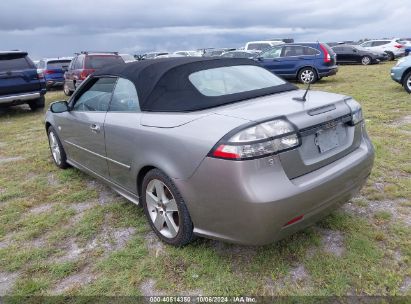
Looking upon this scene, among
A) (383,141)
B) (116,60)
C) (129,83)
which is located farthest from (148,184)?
(116,60)

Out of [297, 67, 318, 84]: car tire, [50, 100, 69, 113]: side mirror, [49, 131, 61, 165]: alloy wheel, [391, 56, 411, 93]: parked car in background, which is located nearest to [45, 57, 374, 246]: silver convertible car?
[50, 100, 69, 113]: side mirror

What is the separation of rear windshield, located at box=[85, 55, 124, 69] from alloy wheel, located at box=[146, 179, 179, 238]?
10237 millimetres

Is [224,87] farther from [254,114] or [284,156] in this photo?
[284,156]

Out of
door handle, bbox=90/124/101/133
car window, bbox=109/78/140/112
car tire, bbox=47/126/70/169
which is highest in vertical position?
car window, bbox=109/78/140/112

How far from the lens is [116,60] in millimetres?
13156

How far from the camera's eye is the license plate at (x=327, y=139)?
2626mm

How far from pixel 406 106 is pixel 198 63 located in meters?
6.61

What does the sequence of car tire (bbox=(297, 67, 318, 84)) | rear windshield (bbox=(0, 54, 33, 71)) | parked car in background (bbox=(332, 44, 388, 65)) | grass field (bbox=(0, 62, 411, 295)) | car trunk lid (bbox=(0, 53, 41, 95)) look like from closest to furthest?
grass field (bbox=(0, 62, 411, 295)), car trunk lid (bbox=(0, 53, 41, 95)), rear windshield (bbox=(0, 54, 33, 71)), car tire (bbox=(297, 67, 318, 84)), parked car in background (bbox=(332, 44, 388, 65))

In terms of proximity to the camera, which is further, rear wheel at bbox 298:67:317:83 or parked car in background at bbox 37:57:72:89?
parked car in background at bbox 37:57:72:89

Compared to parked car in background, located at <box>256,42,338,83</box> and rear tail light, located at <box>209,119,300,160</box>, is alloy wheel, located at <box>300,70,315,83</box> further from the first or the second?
rear tail light, located at <box>209,119,300,160</box>

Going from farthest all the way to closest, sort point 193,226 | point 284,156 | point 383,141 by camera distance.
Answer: point 383,141, point 193,226, point 284,156

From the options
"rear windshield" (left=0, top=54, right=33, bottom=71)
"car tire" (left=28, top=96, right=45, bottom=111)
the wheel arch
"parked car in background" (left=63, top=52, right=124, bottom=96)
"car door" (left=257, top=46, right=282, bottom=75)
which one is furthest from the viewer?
"car door" (left=257, top=46, right=282, bottom=75)

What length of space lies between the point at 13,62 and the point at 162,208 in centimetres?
900

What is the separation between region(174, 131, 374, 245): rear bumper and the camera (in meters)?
2.31
